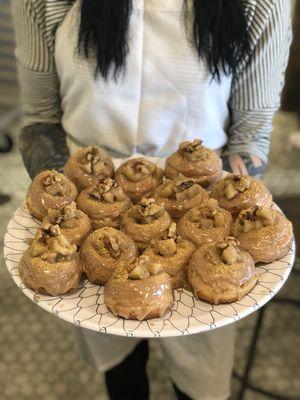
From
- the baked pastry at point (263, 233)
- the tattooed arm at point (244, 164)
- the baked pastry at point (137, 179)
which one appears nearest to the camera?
the baked pastry at point (263, 233)

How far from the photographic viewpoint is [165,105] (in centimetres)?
119

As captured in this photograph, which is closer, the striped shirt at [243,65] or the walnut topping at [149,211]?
the walnut topping at [149,211]

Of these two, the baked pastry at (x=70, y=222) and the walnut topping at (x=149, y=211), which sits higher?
the walnut topping at (x=149, y=211)

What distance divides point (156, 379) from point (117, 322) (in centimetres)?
96

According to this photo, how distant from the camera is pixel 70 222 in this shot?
0.94 meters

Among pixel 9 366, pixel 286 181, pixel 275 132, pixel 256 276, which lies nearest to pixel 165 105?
pixel 256 276

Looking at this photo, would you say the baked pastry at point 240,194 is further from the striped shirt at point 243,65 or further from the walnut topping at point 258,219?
the striped shirt at point 243,65

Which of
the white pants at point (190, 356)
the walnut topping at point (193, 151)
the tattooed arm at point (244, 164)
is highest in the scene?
the walnut topping at point (193, 151)

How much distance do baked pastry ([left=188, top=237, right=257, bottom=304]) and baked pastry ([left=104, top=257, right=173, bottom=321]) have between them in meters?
0.05

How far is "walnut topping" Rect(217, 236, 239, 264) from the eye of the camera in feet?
2.77

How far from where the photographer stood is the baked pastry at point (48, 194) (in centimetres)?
100

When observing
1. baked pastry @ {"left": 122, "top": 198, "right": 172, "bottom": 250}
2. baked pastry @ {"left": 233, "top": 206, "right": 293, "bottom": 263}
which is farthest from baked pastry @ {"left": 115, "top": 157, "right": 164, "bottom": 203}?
baked pastry @ {"left": 233, "top": 206, "right": 293, "bottom": 263}

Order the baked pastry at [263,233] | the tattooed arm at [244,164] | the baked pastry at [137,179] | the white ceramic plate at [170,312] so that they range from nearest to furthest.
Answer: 1. the white ceramic plate at [170,312]
2. the baked pastry at [263,233]
3. the baked pastry at [137,179]
4. the tattooed arm at [244,164]

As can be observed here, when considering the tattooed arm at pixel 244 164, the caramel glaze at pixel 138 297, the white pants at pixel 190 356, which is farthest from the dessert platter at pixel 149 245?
the white pants at pixel 190 356
